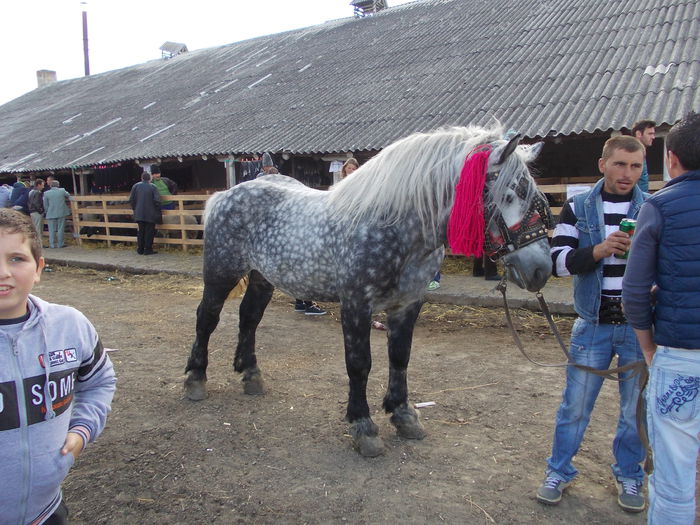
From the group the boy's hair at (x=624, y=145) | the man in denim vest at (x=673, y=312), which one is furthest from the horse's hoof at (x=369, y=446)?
the boy's hair at (x=624, y=145)

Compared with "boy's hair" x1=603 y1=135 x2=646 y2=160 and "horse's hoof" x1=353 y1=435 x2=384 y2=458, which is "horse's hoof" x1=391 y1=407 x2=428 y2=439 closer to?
"horse's hoof" x1=353 y1=435 x2=384 y2=458

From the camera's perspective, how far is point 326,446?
3.41 metres

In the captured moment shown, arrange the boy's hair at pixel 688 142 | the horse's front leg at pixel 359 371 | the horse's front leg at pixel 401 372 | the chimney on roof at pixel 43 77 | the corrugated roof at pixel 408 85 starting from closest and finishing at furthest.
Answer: the boy's hair at pixel 688 142 → the horse's front leg at pixel 359 371 → the horse's front leg at pixel 401 372 → the corrugated roof at pixel 408 85 → the chimney on roof at pixel 43 77

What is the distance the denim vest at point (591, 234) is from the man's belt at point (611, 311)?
4 centimetres

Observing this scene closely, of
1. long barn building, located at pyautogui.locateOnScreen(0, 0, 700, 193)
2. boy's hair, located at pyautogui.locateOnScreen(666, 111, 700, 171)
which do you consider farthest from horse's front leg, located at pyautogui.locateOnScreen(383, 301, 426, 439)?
long barn building, located at pyautogui.locateOnScreen(0, 0, 700, 193)

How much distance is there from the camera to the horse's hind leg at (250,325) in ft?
14.1

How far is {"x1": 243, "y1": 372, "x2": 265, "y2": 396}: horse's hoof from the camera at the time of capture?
168 inches

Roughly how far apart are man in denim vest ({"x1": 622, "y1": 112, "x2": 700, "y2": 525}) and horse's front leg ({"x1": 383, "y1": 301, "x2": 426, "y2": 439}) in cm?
164

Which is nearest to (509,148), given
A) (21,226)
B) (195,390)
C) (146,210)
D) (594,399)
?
(594,399)

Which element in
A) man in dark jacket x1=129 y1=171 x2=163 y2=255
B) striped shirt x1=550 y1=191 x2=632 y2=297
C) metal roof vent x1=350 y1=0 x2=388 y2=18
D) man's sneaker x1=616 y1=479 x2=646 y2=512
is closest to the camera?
striped shirt x1=550 y1=191 x2=632 y2=297

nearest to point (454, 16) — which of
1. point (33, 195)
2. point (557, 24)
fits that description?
point (557, 24)

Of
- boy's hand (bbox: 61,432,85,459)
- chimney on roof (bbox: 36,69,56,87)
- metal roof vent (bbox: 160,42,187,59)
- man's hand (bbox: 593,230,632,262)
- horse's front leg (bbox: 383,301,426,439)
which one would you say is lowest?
horse's front leg (bbox: 383,301,426,439)

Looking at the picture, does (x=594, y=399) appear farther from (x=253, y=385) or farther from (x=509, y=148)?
(x=253, y=385)

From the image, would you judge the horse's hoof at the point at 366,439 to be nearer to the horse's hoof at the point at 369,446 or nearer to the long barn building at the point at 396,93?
the horse's hoof at the point at 369,446
